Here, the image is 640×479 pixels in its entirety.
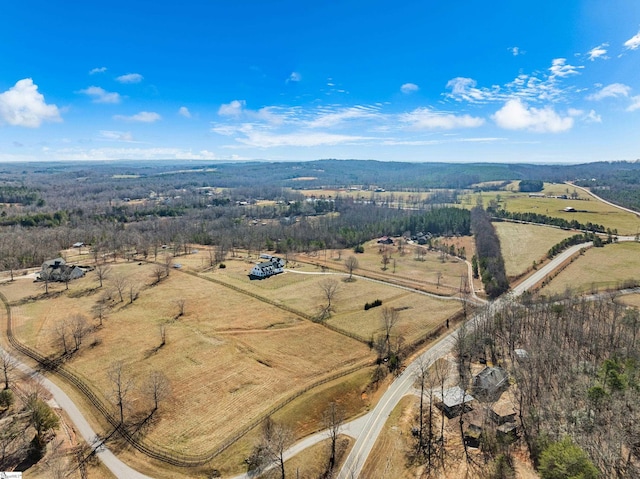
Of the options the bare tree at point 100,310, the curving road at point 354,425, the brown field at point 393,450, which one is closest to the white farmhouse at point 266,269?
the bare tree at point 100,310

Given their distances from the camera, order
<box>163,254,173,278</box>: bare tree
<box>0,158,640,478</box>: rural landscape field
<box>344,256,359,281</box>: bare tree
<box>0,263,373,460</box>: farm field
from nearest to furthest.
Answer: <box>0,158,640,478</box>: rural landscape field, <box>0,263,373,460</box>: farm field, <box>163,254,173,278</box>: bare tree, <box>344,256,359,281</box>: bare tree

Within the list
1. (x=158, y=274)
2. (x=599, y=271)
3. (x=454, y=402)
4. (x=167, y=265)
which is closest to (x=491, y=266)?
(x=599, y=271)

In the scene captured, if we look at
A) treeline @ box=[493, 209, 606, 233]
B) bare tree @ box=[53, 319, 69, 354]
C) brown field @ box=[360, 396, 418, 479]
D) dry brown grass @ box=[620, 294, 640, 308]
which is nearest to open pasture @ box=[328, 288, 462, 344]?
brown field @ box=[360, 396, 418, 479]

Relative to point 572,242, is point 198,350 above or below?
below

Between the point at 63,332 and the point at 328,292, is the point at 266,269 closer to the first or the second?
the point at 328,292

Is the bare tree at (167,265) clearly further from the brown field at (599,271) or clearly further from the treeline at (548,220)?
the treeline at (548,220)

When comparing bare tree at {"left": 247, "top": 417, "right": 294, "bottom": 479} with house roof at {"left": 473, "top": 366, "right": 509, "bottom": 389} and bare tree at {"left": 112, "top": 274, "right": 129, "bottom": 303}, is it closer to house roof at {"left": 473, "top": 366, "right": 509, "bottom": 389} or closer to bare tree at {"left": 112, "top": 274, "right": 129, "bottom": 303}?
house roof at {"left": 473, "top": 366, "right": 509, "bottom": 389}
